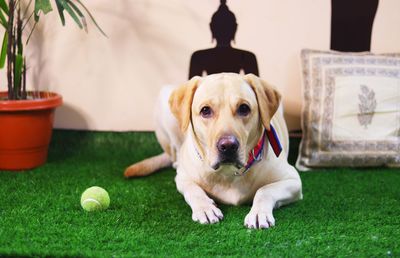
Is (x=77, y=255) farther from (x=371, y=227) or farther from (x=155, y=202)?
(x=371, y=227)

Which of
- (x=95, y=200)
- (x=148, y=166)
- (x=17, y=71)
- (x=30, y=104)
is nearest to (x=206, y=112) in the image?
(x=95, y=200)

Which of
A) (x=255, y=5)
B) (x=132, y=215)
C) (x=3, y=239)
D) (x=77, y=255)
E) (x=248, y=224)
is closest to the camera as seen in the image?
(x=77, y=255)

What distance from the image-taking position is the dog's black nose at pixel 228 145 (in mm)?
1818

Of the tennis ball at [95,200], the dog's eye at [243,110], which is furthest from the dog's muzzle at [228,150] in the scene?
the tennis ball at [95,200]

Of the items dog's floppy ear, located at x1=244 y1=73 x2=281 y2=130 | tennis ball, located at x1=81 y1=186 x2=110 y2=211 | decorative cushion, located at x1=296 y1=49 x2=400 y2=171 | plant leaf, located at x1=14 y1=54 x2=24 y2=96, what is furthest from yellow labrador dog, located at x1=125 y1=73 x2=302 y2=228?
plant leaf, located at x1=14 y1=54 x2=24 y2=96

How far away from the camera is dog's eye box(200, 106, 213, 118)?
1946 millimetres

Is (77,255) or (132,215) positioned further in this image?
(132,215)

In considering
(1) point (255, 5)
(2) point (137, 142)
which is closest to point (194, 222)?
(2) point (137, 142)

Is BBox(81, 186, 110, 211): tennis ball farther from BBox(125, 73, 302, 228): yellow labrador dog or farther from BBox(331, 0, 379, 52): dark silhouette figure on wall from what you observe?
BBox(331, 0, 379, 52): dark silhouette figure on wall

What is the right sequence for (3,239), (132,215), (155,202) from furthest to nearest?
(155,202), (132,215), (3,239)

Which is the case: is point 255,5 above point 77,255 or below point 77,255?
above

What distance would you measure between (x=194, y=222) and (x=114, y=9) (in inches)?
62.2

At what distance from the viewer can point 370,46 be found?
2.93 m

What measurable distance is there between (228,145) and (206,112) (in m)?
0.20
